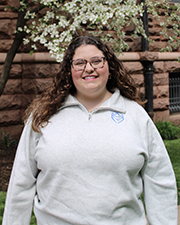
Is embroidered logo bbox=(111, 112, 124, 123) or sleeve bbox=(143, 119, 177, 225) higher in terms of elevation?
embroidered logo bbox=(111, 112, 124, 123)

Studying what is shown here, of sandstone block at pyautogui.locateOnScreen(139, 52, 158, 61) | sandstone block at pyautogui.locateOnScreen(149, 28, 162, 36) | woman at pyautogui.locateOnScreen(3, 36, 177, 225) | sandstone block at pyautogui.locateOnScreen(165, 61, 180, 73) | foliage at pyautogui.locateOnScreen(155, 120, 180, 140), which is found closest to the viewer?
woman at pyautogui.locateOnScreen(3, 36, 177, 225)

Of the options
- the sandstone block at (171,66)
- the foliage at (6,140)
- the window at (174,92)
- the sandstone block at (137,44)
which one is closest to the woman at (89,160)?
the foliage at (6,140)

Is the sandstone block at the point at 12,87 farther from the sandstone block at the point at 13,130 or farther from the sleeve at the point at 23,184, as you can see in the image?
the sleeve at the point at 23,184

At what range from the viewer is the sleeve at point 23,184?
63.5 inches

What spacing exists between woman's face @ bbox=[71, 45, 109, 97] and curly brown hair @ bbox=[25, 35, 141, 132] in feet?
0.18

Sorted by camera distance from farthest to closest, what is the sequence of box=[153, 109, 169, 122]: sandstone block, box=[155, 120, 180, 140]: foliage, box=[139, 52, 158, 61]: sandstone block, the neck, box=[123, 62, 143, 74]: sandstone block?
box=[153, 109, 169, 122]: sandstone block
box=[139, 52, 158, 61]: sandstone block
box=[123, 62, 143, 74]: sandstone block
box=[155, 120, 180, 140]: foliage
the neck

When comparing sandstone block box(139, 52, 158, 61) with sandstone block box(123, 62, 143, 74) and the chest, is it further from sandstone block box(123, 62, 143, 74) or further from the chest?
the chest

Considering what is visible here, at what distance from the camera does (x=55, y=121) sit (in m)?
1.64

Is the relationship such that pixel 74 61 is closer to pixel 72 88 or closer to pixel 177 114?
pixel 72 88

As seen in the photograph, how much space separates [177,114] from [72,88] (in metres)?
7.52

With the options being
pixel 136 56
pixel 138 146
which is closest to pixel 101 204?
pixel 138 146

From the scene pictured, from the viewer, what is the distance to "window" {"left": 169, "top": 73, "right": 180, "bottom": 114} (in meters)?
8.83

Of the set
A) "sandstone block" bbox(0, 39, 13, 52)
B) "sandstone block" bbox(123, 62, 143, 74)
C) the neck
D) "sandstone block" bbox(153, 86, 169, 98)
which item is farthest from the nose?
"sandstone block" bbox(153, 86, 169, 98)

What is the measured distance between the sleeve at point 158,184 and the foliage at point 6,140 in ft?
14.0
